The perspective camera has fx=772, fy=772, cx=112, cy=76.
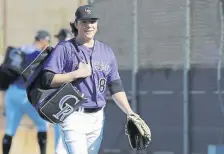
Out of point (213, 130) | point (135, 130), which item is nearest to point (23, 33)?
point (213, 130)

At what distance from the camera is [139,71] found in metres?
9.08

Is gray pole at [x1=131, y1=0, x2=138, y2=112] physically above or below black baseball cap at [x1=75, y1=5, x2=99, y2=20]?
below

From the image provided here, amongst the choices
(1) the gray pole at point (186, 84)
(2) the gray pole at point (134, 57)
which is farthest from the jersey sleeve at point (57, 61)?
(2) the gray pole at point (134, 57)

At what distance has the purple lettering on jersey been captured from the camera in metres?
5.93

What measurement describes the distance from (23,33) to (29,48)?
5858mm

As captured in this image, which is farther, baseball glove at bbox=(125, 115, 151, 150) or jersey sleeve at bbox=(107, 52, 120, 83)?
jersey sleeve at bbox=(107, 52, 120, 83)

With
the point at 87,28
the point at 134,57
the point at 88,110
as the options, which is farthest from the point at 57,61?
the point at 134,57

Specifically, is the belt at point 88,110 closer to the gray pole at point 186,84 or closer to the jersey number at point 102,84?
the jersey number at point 102,84

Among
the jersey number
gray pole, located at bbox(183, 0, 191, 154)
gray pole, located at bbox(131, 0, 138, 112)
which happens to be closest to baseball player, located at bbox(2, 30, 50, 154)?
gray pole, located at bbox(131, 0, 138, 112)

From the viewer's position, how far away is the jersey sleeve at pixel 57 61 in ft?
19.3

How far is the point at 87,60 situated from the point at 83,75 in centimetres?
18

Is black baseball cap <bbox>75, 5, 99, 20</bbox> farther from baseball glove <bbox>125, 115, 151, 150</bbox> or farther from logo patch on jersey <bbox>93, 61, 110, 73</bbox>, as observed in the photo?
baseball glove <bbox>125, 115, 151, 150</bbox>

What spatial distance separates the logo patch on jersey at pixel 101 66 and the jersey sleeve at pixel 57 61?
248 millimetres

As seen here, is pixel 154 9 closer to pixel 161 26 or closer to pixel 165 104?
pixel 161 26
